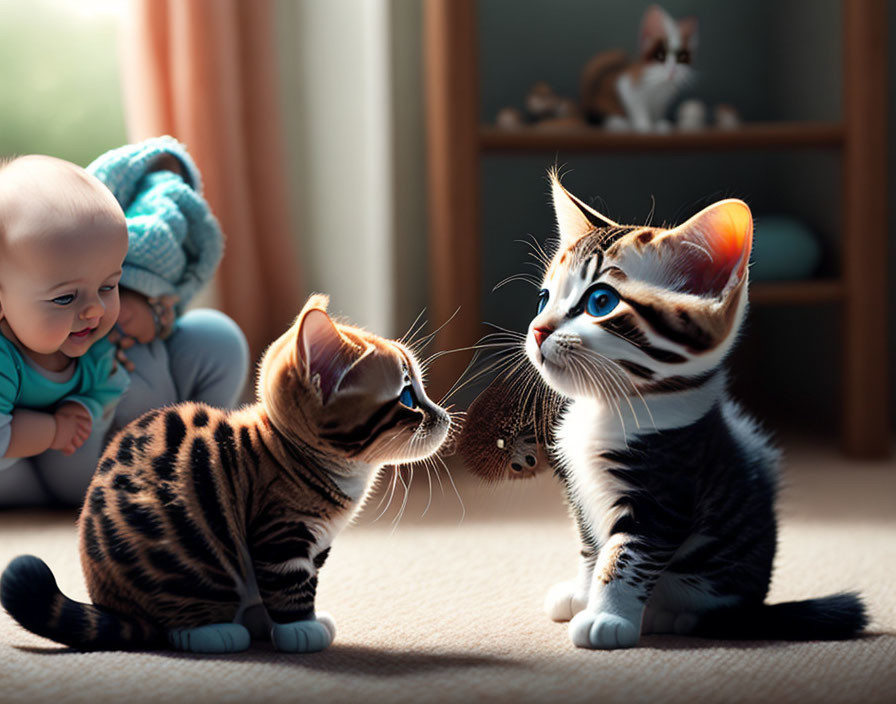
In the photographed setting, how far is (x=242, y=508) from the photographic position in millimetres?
757

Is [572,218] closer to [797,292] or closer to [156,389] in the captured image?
[156,389]

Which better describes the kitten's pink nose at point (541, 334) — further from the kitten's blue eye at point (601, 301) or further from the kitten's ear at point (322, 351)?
the kitten's ear at point (322, 351)

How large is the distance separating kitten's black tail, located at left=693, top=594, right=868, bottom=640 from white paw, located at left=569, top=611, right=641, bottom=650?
8cm

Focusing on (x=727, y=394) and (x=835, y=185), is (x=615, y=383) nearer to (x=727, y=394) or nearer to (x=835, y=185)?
(x=727, y=394)

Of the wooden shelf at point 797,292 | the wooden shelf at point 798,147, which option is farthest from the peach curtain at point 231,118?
the wooden shelf at point 797,292

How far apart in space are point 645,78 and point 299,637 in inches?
48.5

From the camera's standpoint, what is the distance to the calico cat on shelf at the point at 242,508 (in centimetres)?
74

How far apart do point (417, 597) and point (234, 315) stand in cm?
102

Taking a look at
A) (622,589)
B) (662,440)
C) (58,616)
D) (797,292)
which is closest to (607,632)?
(622,589)

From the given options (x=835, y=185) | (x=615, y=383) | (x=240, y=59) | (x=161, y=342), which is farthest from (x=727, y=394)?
(x=240, y=59)

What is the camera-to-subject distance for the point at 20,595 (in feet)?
2.43

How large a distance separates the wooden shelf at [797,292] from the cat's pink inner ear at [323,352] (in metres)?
1.03

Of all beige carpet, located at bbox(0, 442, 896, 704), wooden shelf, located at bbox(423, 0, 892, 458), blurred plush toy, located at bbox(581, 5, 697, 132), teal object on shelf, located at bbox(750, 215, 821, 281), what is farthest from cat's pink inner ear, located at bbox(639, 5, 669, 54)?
beige carpet, located at bbox(0, 442, 896, 704)

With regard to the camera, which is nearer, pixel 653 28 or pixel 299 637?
pixel 299 637
